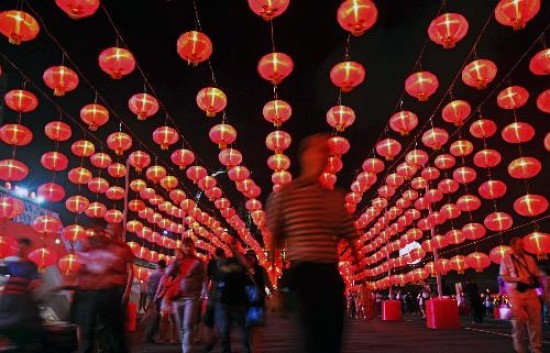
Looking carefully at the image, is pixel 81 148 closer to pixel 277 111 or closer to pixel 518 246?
pixel 277 111

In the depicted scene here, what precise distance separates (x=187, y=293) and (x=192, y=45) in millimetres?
4181

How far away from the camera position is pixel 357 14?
7.64 meters

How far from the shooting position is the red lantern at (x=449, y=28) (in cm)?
820

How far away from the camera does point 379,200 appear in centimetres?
2066

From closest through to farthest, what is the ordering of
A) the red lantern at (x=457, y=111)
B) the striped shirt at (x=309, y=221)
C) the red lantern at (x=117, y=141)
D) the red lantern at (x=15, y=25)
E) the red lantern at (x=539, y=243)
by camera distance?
the striped shirt at (x=309, y=221)
the red lantern at (x=15, y=25)
the red lantern at (x=457, y=111)
the red lantern at (x=539, y=243)
the red lantern at (x=117, y=141)

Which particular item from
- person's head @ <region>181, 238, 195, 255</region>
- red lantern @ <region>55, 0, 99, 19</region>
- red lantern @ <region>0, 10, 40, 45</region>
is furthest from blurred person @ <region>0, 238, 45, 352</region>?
red lantern @ <region>0, 10, 40, 45</region>

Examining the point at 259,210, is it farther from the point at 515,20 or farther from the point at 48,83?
the point at 515,20

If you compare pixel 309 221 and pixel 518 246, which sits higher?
pixel 518 246

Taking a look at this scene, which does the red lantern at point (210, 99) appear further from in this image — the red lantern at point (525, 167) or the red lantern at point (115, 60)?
the red lantern at point (525, 167)

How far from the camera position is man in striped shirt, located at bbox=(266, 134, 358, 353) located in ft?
9.14

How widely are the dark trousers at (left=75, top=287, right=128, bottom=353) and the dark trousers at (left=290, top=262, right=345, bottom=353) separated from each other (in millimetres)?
2851

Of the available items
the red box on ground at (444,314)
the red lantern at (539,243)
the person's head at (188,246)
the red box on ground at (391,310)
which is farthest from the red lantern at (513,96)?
the red box on ground at (391,310)

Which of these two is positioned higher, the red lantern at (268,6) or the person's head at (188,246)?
the red lantern at (268,6)

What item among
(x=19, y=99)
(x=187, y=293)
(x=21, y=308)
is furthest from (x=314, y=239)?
(x=19, y=99)
